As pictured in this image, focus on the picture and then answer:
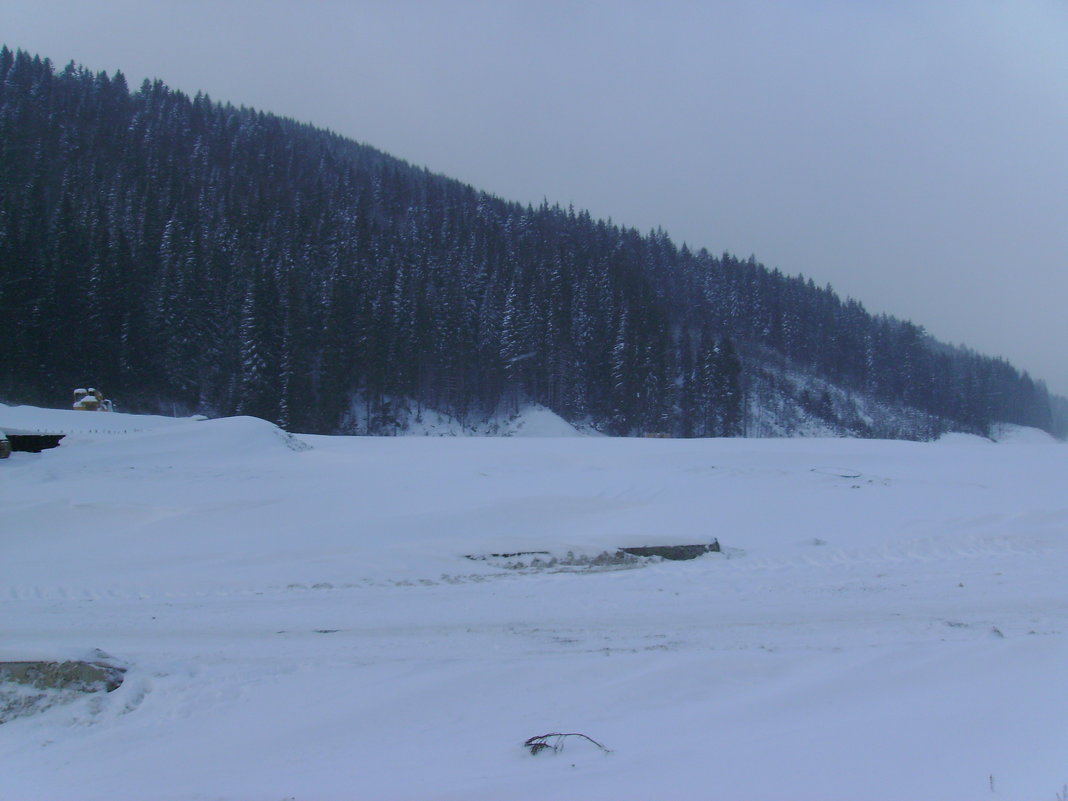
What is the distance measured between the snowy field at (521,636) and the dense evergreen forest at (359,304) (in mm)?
38247

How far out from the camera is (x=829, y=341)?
98750 mm

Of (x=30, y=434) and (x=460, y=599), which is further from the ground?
(x=30, y=434)

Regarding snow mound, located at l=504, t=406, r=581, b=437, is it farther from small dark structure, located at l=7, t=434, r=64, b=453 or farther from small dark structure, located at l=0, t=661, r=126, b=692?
small dark structure, located at l=0, t=661, r=126, b=692

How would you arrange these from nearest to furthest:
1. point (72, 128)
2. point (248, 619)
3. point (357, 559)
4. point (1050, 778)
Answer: point (1050, 778) → point (248, 619) → point (357, 559) → point (72, 128)

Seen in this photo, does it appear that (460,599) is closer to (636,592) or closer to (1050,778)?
(636,592)

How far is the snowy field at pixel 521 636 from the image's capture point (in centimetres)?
409

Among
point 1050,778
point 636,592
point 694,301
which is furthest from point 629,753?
point 694,301

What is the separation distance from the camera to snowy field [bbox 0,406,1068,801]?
13.4 ft

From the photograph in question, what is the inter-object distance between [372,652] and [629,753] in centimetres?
266

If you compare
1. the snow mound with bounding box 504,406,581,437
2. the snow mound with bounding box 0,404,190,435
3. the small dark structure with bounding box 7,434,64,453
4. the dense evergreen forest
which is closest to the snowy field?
the small dark structure with bounding box 7,434,64,453

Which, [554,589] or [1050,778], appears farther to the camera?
[554,589]

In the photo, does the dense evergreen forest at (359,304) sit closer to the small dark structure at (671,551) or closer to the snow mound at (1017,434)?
the snow mound at (1017,434)

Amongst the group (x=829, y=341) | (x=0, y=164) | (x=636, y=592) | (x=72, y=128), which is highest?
(x=72, y=128)

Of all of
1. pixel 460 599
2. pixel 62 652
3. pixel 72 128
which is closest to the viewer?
pixel 62 652
